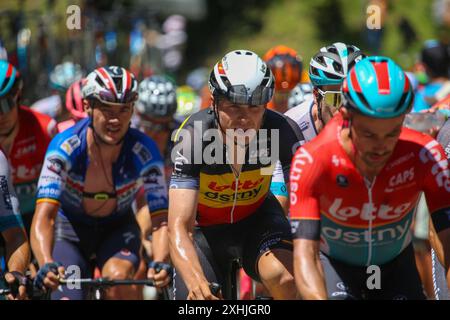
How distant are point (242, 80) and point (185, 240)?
1.08m

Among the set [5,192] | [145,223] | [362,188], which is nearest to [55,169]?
[5,192]

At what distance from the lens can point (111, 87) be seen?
7.82 metres

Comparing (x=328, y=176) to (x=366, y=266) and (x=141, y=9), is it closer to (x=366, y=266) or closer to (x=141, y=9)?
(x=366, y=266)

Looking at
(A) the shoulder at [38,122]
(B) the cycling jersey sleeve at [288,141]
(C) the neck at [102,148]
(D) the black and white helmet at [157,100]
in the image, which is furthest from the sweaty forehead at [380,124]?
(D) the black and white helmet at [157,100]

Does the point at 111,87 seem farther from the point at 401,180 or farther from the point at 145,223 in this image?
the point at 401,180

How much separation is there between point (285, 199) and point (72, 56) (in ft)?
33.4

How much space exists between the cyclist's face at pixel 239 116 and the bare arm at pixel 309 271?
1.27 m

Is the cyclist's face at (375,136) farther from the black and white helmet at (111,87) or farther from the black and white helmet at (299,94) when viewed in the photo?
the black and white helmet at (299,94)

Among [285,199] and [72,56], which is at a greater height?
[72,56]

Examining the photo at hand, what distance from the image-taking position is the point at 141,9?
19.2 metres

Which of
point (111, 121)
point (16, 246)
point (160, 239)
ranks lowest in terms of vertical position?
point (160, 239)

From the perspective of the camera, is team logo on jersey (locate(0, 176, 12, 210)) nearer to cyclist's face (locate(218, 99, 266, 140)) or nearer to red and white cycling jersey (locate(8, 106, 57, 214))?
cyclist's face (locate(218, 99, 266, 140))

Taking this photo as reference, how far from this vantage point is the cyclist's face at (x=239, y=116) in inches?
250

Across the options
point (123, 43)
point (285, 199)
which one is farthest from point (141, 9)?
point (285, 199)
